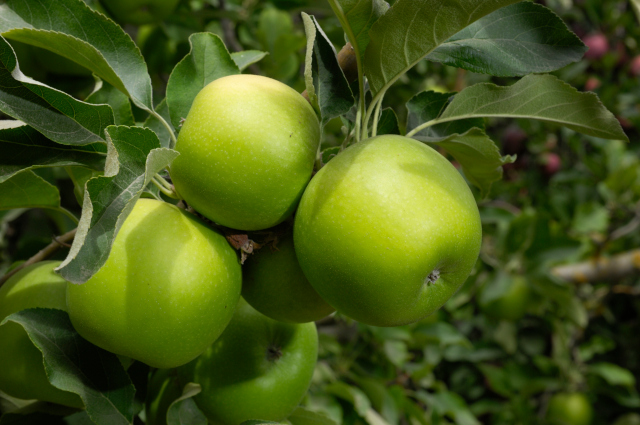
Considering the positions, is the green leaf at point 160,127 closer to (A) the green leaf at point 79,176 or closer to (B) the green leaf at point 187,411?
(A) the green leaf at point 79,176

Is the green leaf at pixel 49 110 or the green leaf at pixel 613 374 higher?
the green leaf at pixel 49 110

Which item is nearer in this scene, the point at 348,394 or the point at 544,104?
the point at 544,104

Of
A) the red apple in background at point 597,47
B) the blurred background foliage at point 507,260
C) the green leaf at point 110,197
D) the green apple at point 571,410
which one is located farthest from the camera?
the red apple in background at point 597,47

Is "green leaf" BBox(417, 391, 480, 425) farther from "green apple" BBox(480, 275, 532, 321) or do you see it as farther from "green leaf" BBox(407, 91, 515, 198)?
"green leaf" BBox(407, 91, 515, 198)

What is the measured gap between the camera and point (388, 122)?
742mm

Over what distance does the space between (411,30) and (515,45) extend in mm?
160

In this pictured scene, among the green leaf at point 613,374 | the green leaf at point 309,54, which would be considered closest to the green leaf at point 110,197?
the green leaf at point 309,54

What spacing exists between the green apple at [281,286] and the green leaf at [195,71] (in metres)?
0.22

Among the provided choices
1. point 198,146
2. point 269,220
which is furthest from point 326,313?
point 198,146

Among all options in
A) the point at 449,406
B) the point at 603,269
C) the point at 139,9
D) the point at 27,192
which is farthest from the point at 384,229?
the point at 603,269

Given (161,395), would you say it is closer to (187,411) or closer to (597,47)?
(187,411)

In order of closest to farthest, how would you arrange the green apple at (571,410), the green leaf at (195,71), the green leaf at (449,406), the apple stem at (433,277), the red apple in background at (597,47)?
the apple stem at (433,277) < the green leaf at (195,71) < the green leaf at (449,406) < the green apple at (571,410) < the red apple in background at (597,47)

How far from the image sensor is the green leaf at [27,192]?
695mm

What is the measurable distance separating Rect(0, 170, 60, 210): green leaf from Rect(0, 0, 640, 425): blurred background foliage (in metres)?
0.06
